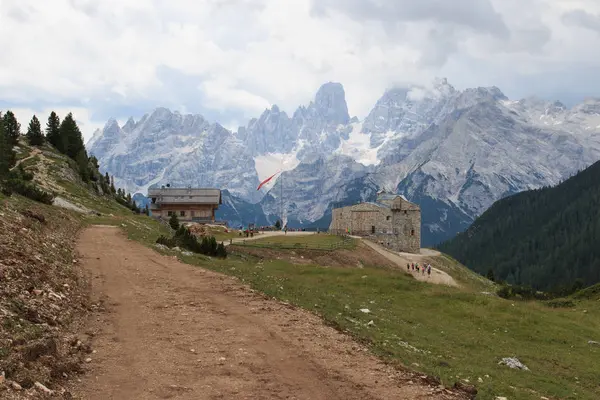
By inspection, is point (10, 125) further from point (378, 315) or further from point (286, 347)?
point (286, 347)

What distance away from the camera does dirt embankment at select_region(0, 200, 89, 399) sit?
40.9 ft

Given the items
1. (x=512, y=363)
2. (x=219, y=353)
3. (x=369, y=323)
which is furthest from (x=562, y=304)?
(x=219, y=353)

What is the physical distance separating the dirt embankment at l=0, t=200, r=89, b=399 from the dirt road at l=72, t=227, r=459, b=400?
88 centimetres

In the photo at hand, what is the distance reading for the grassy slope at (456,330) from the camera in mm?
19922

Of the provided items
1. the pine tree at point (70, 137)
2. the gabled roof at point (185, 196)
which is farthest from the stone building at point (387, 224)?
the pine tree at point (70, 137)

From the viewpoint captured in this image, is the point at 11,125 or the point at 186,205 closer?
the point at 11,125

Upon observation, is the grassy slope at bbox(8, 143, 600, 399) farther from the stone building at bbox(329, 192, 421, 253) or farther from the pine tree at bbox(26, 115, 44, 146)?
the stone building at bbox(329, 192, 421, 253)

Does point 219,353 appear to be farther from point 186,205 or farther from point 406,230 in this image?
point 186,205

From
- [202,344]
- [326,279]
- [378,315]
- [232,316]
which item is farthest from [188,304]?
[326,279]

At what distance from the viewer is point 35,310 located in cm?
1728

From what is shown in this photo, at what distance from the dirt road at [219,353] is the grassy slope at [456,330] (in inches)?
80.1

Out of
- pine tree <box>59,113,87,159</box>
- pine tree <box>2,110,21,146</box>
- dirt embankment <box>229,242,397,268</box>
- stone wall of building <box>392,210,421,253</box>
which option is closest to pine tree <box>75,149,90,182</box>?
pine tree <box>59,113,87,159</box>

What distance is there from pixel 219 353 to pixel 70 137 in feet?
365

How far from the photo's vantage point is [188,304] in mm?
23281
